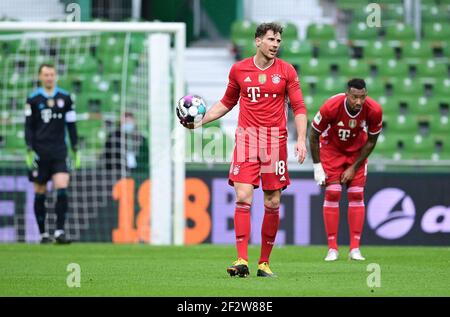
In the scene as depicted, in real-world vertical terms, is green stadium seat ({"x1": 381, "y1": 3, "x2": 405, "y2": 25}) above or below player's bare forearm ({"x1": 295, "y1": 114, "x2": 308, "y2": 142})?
above

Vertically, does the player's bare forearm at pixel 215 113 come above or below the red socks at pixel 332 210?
above

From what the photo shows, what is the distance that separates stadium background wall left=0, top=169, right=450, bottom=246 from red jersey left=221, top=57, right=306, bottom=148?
652 centimetres

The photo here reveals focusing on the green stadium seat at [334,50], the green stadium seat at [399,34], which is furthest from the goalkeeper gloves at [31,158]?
the green stadium seat at [399,34]

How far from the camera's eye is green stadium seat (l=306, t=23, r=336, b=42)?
21.0m

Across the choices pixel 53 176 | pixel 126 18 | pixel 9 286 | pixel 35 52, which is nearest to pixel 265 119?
pixel 9 286

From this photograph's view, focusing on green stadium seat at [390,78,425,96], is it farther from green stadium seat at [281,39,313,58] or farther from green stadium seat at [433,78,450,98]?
green stadium seat at [281,39,313,58]

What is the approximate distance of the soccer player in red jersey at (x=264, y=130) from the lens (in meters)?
9.50

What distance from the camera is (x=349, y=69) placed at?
→ 20.1m

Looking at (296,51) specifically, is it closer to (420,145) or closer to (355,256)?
(420,145)

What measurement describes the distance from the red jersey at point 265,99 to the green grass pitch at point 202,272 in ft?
4.01

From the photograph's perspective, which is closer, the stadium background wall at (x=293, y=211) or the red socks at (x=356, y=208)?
the red socks at (x=356, y=208)

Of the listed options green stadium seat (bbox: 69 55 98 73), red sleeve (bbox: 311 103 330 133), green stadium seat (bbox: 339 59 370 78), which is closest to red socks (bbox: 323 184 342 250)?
red sleeve (bbox: 311 103 330 133)

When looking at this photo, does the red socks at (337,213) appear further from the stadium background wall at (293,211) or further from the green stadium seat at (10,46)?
the green stadium seat at (10,46)

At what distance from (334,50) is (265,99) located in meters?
11.2
